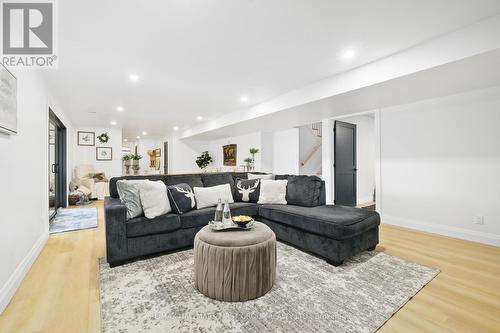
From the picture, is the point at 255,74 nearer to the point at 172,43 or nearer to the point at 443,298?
the point at 172,43

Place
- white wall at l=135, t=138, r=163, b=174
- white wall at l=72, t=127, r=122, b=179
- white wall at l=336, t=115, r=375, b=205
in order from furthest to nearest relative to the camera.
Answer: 1. white wall at l=135, t=138, r=163, b=174
2. white wall at l=72, t=127, r=122, b=179
3. white wall at l=336, t=115, r=375, b=205

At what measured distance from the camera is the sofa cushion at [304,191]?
10.8 feet

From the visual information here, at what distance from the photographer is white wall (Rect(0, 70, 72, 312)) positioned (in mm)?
1938

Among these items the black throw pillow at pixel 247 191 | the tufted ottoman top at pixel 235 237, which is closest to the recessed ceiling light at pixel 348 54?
the black throw pillow at pixel 247 191

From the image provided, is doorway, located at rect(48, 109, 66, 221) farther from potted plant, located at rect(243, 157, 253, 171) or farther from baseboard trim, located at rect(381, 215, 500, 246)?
baseboard trim, located at rect(381, 215, 500, 246)

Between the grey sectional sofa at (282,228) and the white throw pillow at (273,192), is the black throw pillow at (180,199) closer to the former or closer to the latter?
the grey sectional sofa at (282,228)

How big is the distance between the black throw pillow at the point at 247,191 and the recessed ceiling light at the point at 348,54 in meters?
2.13

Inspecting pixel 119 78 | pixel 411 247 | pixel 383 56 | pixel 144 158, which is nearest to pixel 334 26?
pixel 383 56

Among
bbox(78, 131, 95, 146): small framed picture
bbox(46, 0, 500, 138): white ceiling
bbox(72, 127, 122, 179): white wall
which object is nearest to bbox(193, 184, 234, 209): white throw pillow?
bbox(46, 0, 500, 138): white ceiling

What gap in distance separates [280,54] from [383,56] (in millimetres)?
1270

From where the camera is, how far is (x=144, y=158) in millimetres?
12289

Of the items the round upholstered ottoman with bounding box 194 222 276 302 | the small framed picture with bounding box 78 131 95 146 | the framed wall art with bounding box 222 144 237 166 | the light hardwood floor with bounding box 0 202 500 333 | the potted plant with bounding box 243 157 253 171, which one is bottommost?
the light hardwood floor with bounding box 0 202 500 333

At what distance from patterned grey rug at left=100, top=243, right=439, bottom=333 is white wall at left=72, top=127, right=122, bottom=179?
6674 mm

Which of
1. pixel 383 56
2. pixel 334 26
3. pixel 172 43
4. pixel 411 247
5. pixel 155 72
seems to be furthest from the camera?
pixel 155 72
